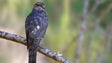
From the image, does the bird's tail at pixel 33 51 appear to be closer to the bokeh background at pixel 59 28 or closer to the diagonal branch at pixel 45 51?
the diagonal branch at pixel 45 51

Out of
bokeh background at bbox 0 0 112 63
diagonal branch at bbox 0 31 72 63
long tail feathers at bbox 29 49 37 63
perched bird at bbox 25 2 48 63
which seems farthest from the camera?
bokeh background at bbox 0 0 112 63

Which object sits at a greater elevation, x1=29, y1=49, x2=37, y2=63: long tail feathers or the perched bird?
the perched bird

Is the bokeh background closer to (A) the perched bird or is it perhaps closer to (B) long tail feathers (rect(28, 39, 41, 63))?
(A) the perched bird

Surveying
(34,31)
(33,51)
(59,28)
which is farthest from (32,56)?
(59,28)

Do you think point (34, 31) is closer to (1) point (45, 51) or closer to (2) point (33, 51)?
(2) point (33, 51)

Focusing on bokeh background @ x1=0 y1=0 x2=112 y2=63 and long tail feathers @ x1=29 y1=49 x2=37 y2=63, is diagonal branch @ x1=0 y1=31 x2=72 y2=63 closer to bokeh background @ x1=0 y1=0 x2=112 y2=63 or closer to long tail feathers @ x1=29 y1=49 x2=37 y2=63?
long tail feathers @ x1=29 y1=49 x2=37 y2=63

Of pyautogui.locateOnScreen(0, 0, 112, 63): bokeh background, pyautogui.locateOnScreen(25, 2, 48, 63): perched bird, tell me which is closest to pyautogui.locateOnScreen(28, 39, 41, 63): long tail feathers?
pyautogui.locateOnScreen(25, 2, 48, 63): perched bird

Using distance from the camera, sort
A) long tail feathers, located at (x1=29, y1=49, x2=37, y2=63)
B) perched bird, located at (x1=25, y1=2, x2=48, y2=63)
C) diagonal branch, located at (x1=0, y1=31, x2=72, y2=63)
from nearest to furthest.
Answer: diagonal branch, located at (x1=0, y1=31, x2=72, y2=63), long tail feathers, located at (x1=29, y1=49, x2=37, y2=63), perched bird, located at (x1=25, y1=2, x2=48, y2=63)

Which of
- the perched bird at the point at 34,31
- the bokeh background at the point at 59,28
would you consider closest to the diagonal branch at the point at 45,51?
the perched bird at the point at 34,31

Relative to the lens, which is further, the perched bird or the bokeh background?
the bokeh background

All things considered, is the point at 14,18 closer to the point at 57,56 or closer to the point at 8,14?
the point at 8,14

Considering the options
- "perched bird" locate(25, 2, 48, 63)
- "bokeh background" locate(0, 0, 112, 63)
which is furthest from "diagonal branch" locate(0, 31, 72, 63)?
"bokeh background" locate(0, 0, 112, 63)
